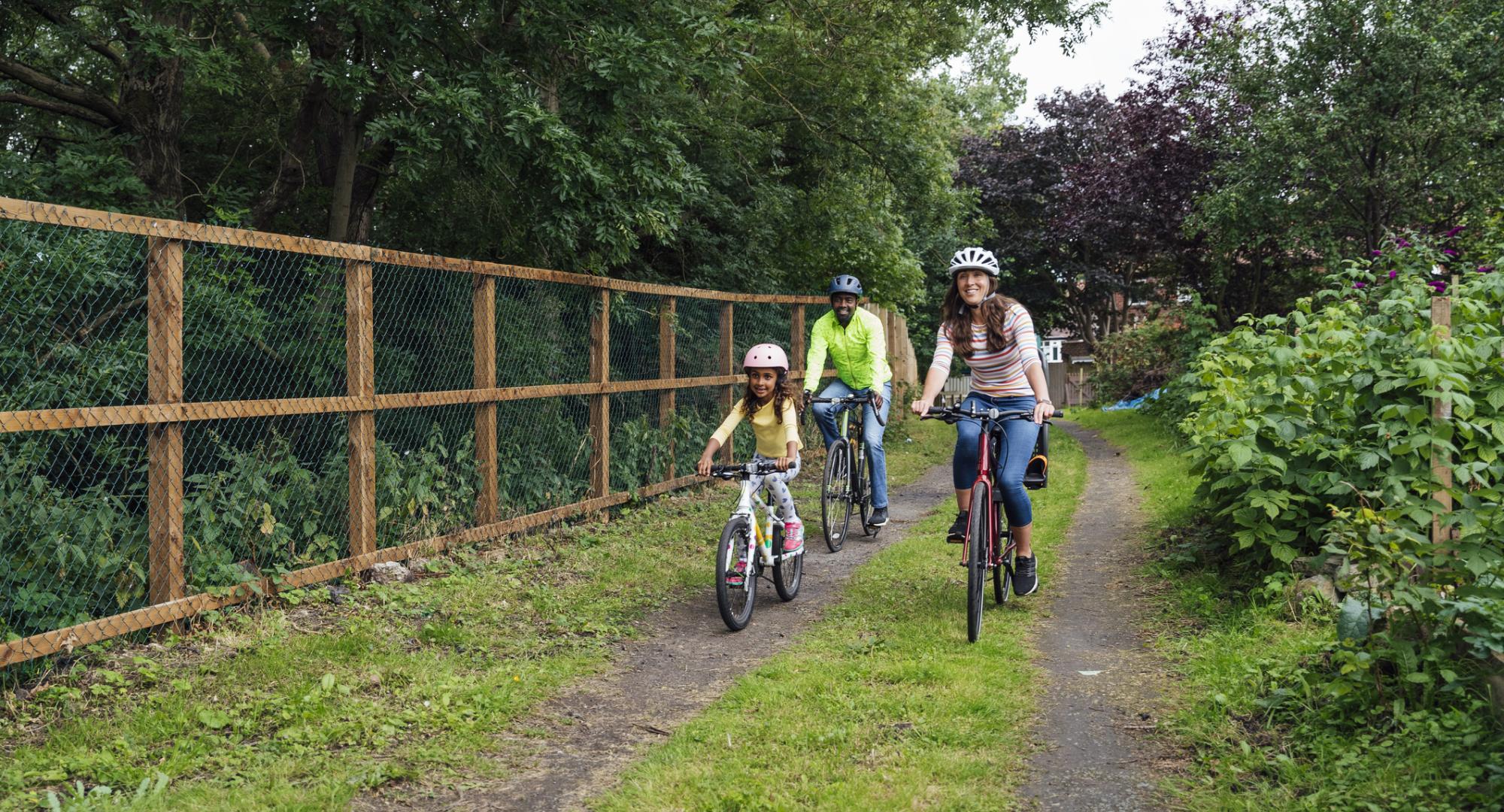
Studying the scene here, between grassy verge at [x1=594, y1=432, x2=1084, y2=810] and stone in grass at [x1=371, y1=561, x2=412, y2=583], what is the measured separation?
252 centimetres

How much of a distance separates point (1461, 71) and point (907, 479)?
314 inches

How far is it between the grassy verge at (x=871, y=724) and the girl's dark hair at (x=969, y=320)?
1.48m

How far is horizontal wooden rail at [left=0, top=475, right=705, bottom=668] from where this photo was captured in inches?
185

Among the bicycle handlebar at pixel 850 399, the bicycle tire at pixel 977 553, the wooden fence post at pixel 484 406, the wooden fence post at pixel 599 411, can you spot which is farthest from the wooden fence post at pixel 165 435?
the bicycle handlebar at pixel 850 399

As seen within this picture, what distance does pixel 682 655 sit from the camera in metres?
5.93

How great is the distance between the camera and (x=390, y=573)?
6.92m

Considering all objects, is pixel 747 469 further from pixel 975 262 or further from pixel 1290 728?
pixel 1290 728

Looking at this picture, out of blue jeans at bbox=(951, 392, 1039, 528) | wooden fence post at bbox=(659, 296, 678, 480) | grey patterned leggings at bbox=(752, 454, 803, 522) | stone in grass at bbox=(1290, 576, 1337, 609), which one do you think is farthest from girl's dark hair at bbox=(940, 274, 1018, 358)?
wooden fence post at bbox=(659, 296, 678, 480)

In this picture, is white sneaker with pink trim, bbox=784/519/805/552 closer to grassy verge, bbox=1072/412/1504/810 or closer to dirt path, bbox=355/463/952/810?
dirt path, bbox=355/463/952/810

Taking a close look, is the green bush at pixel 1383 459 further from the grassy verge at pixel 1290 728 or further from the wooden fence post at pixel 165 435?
the wooden fence post at pixel 165 435

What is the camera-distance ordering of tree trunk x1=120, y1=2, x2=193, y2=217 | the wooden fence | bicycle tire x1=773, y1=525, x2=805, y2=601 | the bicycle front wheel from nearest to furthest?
the wooden fence < bicycle tire x1=773, y1=525, x2=805, y2=601 < the bicycle front wheel < tree trunk x1=120, y1=2, x2=193, y2=217

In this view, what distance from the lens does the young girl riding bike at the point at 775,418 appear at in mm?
6773

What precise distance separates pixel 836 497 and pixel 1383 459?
408cm

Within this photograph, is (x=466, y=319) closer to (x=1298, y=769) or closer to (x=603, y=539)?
(x=603, y=539)
